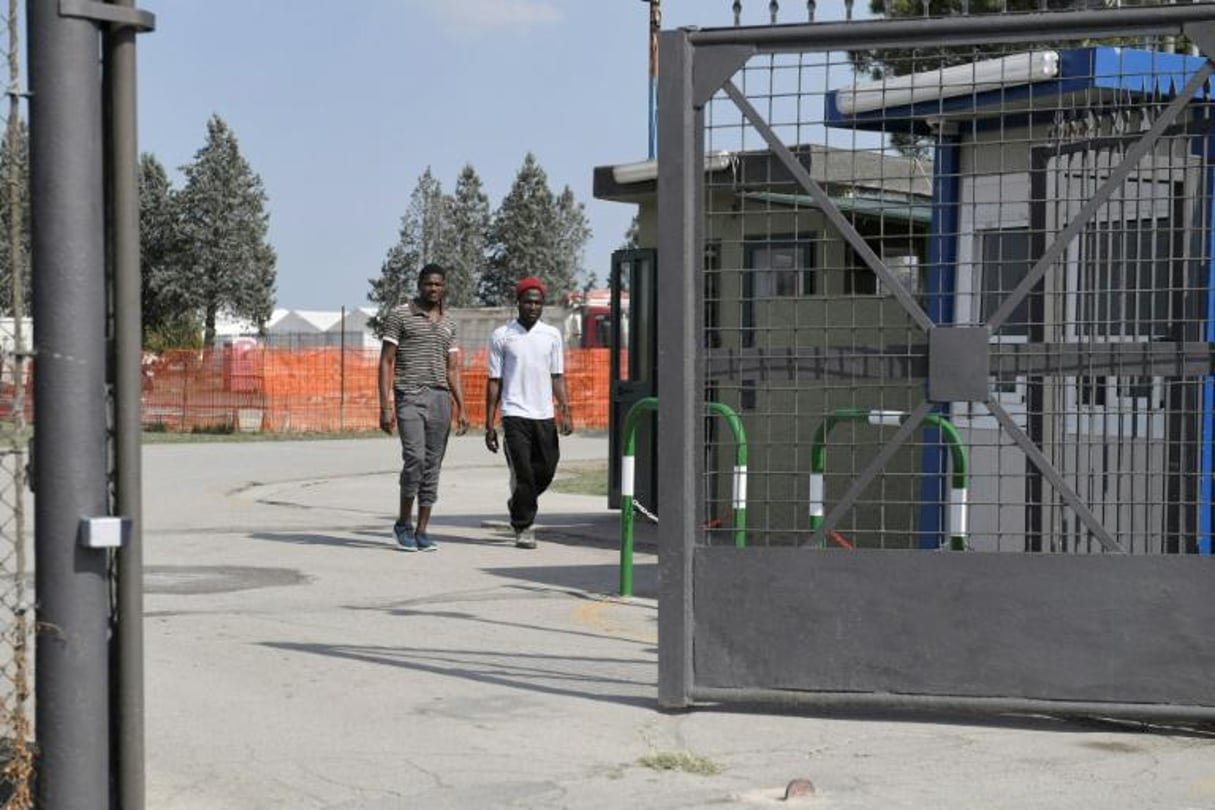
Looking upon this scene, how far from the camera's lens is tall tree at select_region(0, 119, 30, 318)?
4.96 meters

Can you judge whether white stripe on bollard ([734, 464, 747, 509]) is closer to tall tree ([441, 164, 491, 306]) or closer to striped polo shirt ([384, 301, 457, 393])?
striped polo shirt ([384, 301, 457, 393])

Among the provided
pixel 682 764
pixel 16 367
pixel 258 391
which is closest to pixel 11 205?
pixel 16 367

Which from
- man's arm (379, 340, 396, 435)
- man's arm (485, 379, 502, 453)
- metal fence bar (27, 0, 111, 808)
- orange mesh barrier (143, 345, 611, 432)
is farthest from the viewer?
orange mesh barrier (143, 345, 611, 432)

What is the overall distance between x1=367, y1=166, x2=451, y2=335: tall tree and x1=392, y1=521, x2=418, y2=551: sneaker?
82.8 metres

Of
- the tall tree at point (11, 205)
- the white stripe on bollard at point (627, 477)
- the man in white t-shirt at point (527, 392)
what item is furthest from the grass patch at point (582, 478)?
the tall tree at point (11, 205)

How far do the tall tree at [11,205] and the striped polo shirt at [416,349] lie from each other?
718cm

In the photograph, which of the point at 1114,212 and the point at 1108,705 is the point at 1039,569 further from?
the point at 1114,212

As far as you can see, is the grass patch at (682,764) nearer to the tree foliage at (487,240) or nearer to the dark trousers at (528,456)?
the dark trousers at (528,456)

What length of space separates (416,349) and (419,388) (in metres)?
0.28

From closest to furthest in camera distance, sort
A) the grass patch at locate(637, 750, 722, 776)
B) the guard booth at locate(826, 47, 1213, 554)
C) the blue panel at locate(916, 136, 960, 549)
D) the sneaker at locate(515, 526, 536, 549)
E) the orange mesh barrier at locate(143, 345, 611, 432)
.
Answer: the grass patch at locate(637, 750, 722, 776)
the guard booth at locate(826, 47, 1213, 554)
the blue panel at locate(916, 136, 960, 549)
the sneaker at locate(515, 526, 536, 549)
the orange mesh barrier at locate(143, 345, 611, 432)

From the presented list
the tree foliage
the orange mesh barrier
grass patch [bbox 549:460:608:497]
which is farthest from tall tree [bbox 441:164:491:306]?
grass patch [bbox 549:460:608:497]

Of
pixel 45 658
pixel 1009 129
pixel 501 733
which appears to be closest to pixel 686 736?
pixel 501 733

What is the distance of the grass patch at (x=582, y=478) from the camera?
65.6ft

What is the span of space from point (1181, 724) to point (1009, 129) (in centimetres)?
488
